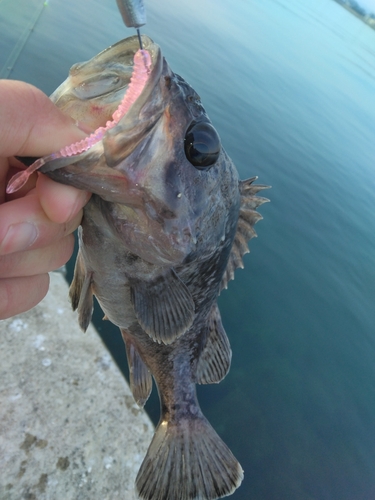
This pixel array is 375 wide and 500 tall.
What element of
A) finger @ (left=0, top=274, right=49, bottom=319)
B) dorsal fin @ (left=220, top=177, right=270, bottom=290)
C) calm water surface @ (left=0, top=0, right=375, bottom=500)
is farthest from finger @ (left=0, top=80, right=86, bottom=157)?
calm water surface @ (left=0, top=0, right=375, bottom=500)

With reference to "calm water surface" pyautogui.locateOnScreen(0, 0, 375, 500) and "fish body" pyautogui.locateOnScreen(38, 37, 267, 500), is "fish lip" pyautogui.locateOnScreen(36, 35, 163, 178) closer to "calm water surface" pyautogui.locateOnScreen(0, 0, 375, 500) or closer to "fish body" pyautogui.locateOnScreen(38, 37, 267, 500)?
"fish body" pyautogui.locateOnScreen(38, 37, 267, 500)

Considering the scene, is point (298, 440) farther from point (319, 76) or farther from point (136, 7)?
point (319, 76)

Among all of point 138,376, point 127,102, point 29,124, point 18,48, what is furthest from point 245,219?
point 18,48

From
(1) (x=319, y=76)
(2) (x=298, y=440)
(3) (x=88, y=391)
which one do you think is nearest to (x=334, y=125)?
(1) (x=319, y=76)

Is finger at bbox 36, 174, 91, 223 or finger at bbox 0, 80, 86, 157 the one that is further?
finger at bbox 36, 174, 91, 223

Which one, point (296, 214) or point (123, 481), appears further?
point (296, 214)

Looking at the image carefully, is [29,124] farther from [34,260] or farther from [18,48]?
[18,48]
